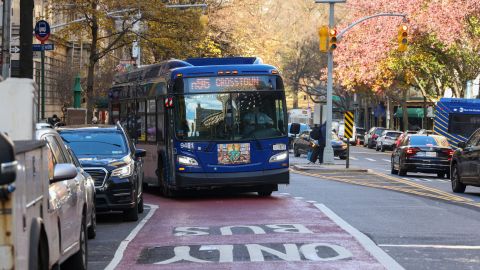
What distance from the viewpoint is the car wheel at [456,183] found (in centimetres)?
2575

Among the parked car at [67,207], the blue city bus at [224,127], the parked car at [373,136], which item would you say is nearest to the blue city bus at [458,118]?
the parked car at [373,136]

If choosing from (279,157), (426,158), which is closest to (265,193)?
(279,157)

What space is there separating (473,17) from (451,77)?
27.5 ft

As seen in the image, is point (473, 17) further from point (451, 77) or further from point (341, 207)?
point (341, 207)

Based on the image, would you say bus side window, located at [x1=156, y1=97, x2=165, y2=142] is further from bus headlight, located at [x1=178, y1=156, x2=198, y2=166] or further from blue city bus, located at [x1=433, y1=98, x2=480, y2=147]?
blue city bus, located at [x1=433, y1=98, x2=480, y2=147]

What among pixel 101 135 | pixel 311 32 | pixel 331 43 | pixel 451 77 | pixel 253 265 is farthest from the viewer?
pixel 311 32

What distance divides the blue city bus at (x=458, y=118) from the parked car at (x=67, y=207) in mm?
37347

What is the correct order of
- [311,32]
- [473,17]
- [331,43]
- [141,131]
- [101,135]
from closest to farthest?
[101,135]
[141,131]
[331,43]
[473,17]
[311,32]

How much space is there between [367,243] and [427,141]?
22.8m

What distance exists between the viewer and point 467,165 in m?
24.9

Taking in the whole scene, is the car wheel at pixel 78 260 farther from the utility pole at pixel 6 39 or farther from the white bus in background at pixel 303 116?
the white bus in background at pixel 303 116

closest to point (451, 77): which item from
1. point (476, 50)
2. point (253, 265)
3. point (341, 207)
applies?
point (476, 50)

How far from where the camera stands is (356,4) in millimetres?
58000

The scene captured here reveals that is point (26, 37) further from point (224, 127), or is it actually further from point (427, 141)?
point (427, 141)
